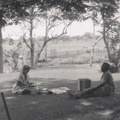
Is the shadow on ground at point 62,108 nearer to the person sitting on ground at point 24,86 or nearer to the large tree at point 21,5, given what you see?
the person sitting on ground at point 24,86

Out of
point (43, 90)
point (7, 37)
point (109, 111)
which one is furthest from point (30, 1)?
point (7, 37)

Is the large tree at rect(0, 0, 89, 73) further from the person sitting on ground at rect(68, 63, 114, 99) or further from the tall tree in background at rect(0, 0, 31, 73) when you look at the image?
the person sitting on ground at rect(68, 63, 114, 99)

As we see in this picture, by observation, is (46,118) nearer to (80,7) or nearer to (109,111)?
(109,111)

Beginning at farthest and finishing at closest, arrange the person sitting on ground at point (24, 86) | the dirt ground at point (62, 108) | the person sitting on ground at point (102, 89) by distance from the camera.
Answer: the person sitting on ground at point (24, 86)
the person sitting on ground at point (102, 89)
the dirt ground at point (62, 108)

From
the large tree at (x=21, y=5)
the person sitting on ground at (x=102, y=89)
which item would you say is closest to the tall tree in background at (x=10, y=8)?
the large tree at (x=21, y=5)

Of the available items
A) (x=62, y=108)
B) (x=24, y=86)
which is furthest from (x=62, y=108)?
(x=24, y=86)

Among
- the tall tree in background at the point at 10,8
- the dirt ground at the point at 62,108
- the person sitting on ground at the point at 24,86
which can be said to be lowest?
the dirt ground at the point at 62,108

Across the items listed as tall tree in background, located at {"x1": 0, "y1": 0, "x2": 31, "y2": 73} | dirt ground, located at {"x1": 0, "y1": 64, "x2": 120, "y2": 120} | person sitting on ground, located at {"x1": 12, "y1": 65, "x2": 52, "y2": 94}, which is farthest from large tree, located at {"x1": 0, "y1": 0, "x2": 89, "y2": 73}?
dirt ground, located at {"x1": 0, "y1": 64, "x2": 120, "y2": 120}

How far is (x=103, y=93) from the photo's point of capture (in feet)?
25.5

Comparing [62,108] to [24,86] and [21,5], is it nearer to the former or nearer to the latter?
[24,86]

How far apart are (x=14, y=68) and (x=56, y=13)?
24.0 ft

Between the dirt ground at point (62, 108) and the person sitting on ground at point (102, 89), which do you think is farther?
the person sitting on ground at point (102, 89)

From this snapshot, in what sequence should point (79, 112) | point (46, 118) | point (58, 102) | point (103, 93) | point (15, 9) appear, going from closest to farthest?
1. point (46, 118)
2. point (79, 112)
3. point (58, 102)
4. point (103, 93)
5. point (15, 9)

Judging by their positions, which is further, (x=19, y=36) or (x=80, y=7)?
(x=19, y=36)
